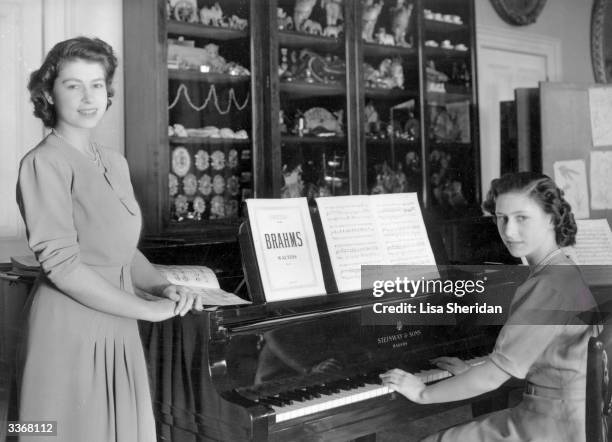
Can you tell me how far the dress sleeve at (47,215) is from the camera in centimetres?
138

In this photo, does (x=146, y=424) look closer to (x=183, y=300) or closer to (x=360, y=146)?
(x=183, y=300)

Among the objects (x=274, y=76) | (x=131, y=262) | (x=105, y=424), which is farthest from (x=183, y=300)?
(x=274, y=76)

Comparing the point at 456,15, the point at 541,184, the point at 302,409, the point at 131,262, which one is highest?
the point at 456,15

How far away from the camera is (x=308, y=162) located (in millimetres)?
3352

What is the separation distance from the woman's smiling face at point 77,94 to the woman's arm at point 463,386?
1044mm

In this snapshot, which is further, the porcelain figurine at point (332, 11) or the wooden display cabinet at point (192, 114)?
the porcelain figurine at point (332, 11)

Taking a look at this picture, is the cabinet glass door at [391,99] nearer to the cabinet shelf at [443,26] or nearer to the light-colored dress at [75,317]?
the cabinet shelf at [443,26]

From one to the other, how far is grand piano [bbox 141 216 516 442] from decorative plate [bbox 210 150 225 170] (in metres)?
1.29

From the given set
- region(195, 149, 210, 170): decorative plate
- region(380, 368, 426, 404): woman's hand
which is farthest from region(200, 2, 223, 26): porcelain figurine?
region(380, 368, 426, 404): woman's hand

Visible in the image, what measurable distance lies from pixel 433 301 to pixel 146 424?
1.02 meters

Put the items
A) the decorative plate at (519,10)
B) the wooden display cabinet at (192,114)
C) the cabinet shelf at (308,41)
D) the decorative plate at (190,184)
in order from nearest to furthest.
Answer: the wooden display cabinet at (192,114) < the decorative plate at (190,184) < the cabinet shelf at (308,41) < the decorative plate at (519,10)

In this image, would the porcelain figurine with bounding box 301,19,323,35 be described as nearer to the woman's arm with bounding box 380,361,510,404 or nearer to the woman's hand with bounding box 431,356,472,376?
the woman's hand with bounding box 431,356,472,376

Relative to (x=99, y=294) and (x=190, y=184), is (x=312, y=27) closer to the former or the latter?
(x=190, y=184)

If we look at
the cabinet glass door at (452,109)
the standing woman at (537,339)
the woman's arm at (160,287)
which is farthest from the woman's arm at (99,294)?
the cabinet glass door at (452,109)
